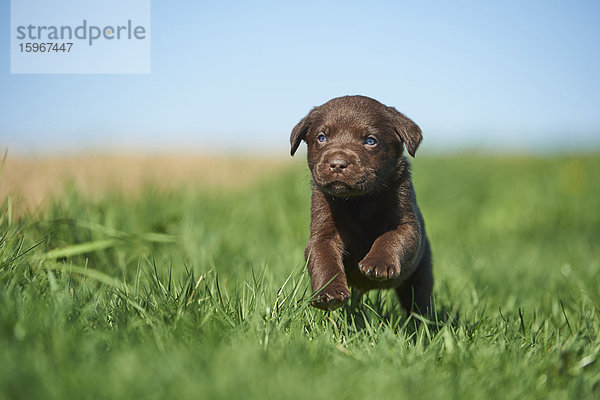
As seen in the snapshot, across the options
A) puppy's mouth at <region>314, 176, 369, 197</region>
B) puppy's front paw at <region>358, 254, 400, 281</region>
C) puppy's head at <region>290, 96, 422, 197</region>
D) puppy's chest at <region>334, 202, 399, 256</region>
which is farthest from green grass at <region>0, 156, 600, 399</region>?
puppy's head at <region>290, 96, 422, 197</region>

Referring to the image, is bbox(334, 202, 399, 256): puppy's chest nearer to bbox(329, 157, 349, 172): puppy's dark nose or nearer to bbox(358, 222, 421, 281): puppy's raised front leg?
bbox(358, 222, 421, 281): puppy's raised front leg

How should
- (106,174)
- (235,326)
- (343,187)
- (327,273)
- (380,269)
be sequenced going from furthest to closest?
(106,174), (343,187), (327,273), (380,269), (235,326)

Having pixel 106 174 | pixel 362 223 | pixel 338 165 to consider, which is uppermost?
pixel 338 165

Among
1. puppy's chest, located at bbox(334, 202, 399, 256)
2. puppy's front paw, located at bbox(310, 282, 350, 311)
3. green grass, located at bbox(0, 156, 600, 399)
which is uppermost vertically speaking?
puppy's chest, located at bbox(334, 202, 399, 256)

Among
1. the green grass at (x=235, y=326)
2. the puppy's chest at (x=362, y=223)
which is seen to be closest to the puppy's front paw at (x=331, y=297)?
the green grass at (x=235, y=326)

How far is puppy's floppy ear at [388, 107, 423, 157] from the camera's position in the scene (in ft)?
11.0

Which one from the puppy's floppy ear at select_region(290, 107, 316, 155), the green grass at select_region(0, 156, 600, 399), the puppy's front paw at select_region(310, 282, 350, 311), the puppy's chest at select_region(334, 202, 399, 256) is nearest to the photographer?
the green grass at select_region(0, 156, 600, 399)

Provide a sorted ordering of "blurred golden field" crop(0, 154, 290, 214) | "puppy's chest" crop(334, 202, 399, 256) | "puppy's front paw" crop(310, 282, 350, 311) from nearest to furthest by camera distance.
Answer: "puppy's front paw" crop(310, 282, 350, 311) → "puppy's chest" crop(334, 202, 399, 256) → "blurred golden field" crop(0, 154, 290, 214)

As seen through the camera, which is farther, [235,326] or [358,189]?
[358,189]

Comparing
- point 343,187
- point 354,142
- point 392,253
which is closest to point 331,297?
point 392,253

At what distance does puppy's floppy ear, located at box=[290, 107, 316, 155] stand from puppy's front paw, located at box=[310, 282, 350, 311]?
106 centimetres

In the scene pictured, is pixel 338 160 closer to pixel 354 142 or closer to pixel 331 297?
pixel 354 142

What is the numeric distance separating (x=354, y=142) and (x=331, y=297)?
1.01m

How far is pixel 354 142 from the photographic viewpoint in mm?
3299
